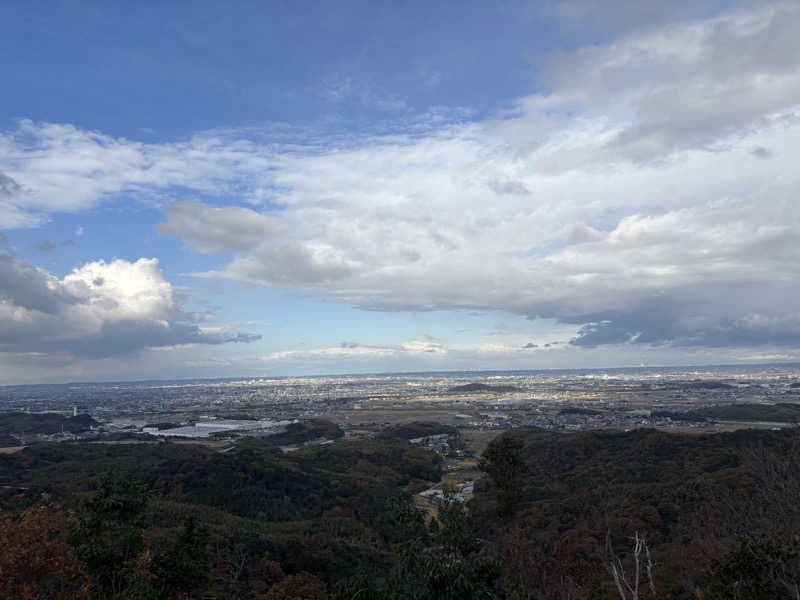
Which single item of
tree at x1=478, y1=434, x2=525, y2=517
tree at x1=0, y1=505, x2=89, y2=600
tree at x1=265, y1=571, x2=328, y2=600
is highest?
tree at x1=0, y1=505, x2=89, y2=600

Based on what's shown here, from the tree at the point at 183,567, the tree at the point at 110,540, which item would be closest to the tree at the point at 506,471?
the tree at the point at 183,567

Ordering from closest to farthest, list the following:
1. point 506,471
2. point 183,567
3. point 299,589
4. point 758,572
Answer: point 758,572 < point 183,567 < point 299,589 < point 506,471

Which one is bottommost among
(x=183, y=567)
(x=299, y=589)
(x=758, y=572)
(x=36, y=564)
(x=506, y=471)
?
(x=299, y=589)

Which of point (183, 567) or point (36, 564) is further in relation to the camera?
point (183, 567)

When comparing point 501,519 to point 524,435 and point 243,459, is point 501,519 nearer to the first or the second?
point 243,459

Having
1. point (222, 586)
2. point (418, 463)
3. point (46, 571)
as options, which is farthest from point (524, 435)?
point (46, 571)

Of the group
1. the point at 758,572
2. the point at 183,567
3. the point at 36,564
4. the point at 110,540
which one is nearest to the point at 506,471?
the point at 183,567

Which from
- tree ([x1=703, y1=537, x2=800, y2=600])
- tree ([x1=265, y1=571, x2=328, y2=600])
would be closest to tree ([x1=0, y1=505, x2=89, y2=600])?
tree ([x1=265, y1=571, x2=328, y2=600])

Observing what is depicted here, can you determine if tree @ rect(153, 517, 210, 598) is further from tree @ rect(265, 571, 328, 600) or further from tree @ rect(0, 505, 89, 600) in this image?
tree @ rect(265, 571, 328, 600)

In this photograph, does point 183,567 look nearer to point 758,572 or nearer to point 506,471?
point 758,572
